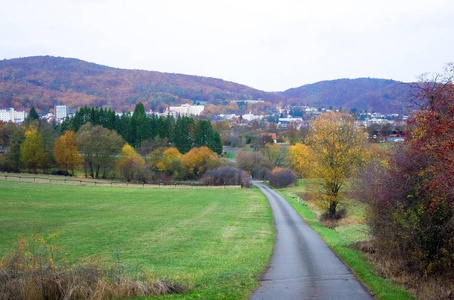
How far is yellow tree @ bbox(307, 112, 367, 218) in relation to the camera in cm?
3394

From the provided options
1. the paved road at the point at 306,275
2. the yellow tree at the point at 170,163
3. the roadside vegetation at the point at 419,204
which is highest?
the roadside vegetation at the point at 419,204

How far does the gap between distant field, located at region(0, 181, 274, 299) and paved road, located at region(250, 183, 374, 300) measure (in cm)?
58

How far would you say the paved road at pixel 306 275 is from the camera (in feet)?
40.9

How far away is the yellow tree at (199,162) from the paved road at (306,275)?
60992mm

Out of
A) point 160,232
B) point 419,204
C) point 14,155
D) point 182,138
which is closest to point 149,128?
point 182,138

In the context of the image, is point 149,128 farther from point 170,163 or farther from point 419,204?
point 419,204

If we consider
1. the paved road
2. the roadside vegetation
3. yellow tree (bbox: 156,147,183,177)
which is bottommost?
yellow tree (bbox: 156,147,183,177)

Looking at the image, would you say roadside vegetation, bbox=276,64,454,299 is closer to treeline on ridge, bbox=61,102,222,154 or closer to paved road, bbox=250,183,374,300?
paved road, bbox=250,183,374,300

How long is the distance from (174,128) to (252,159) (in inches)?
760

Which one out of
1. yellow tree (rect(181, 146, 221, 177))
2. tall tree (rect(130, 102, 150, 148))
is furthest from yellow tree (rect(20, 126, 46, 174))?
yellow tree (rect(181, 146, 221, 177))

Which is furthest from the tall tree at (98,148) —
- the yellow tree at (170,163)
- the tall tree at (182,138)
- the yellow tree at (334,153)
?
the yellow tree at (334,153)

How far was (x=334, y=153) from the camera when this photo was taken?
112ft

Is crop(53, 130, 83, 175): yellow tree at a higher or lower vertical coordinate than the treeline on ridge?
lower

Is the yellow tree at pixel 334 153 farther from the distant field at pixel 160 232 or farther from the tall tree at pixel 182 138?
the tall tree at pixel 182 138
